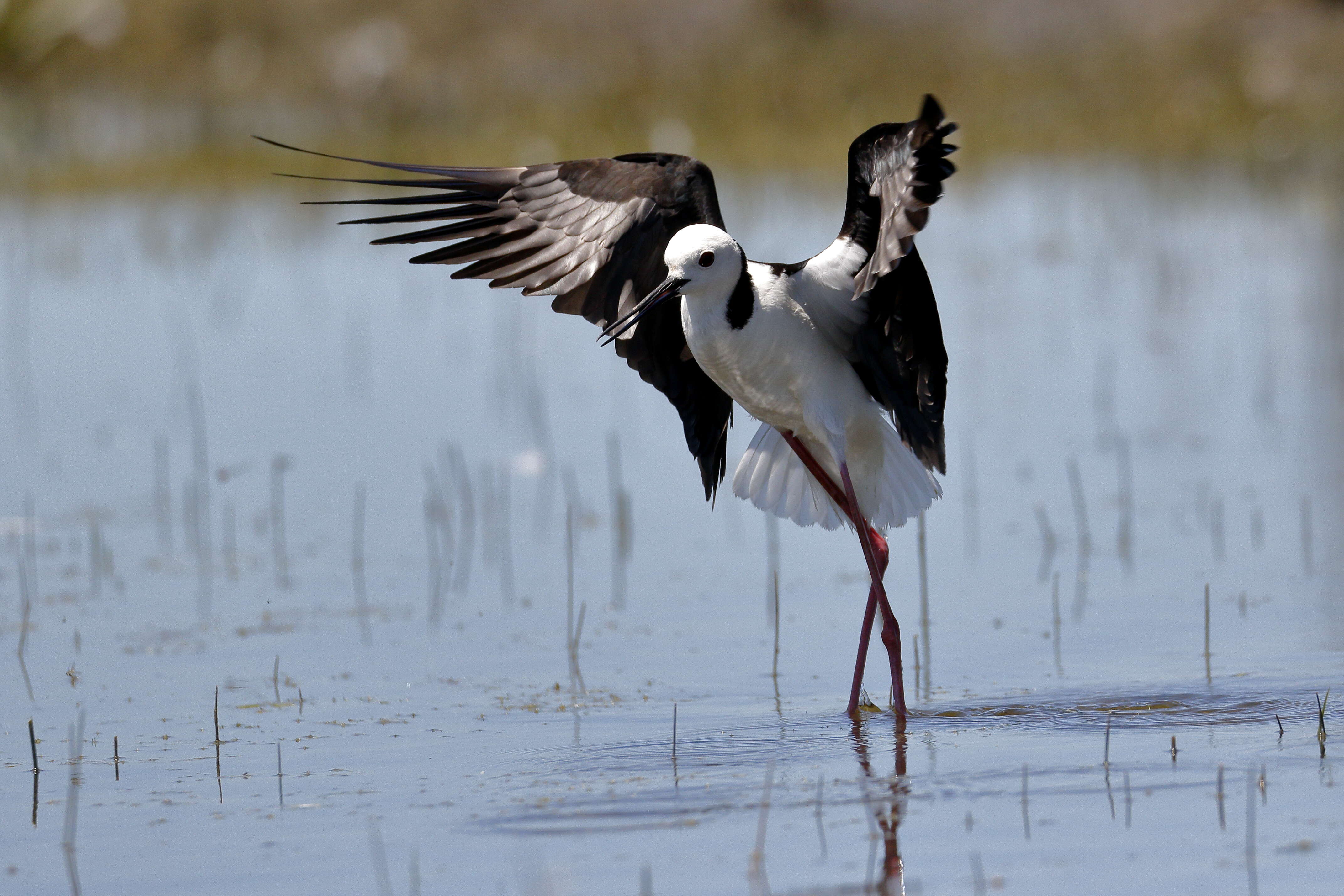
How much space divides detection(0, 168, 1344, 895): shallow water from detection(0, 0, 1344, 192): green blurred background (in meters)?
5.22

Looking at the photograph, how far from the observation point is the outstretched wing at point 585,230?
17.8 ft

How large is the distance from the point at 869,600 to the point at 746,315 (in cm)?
111

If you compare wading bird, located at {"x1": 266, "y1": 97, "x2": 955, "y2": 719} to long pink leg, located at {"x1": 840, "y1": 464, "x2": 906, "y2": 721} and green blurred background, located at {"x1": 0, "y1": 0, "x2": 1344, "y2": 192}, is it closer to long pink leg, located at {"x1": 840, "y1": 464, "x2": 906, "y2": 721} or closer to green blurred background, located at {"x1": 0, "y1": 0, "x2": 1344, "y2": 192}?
long pink leg, located at {"x1": 840, "y1": 464, "x2": 906, "y2": 721}

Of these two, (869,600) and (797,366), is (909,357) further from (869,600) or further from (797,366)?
(869,600)

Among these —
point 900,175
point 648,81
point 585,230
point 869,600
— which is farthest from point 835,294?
point 648,81

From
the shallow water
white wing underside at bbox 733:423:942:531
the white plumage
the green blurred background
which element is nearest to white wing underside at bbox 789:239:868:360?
the white plumage

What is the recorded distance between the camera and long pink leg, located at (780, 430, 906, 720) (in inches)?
211

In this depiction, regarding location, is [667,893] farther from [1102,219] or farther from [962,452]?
[1102,219]

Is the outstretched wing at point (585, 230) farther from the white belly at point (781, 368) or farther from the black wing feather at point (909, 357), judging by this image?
the black wing feather at point (909, 357)

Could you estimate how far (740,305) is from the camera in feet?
17.1

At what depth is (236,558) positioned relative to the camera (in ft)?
23.5

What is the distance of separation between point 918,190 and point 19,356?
24.7 feet

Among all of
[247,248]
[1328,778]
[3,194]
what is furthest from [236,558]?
[3,194]

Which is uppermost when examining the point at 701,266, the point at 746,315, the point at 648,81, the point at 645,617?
the point at 648,81
